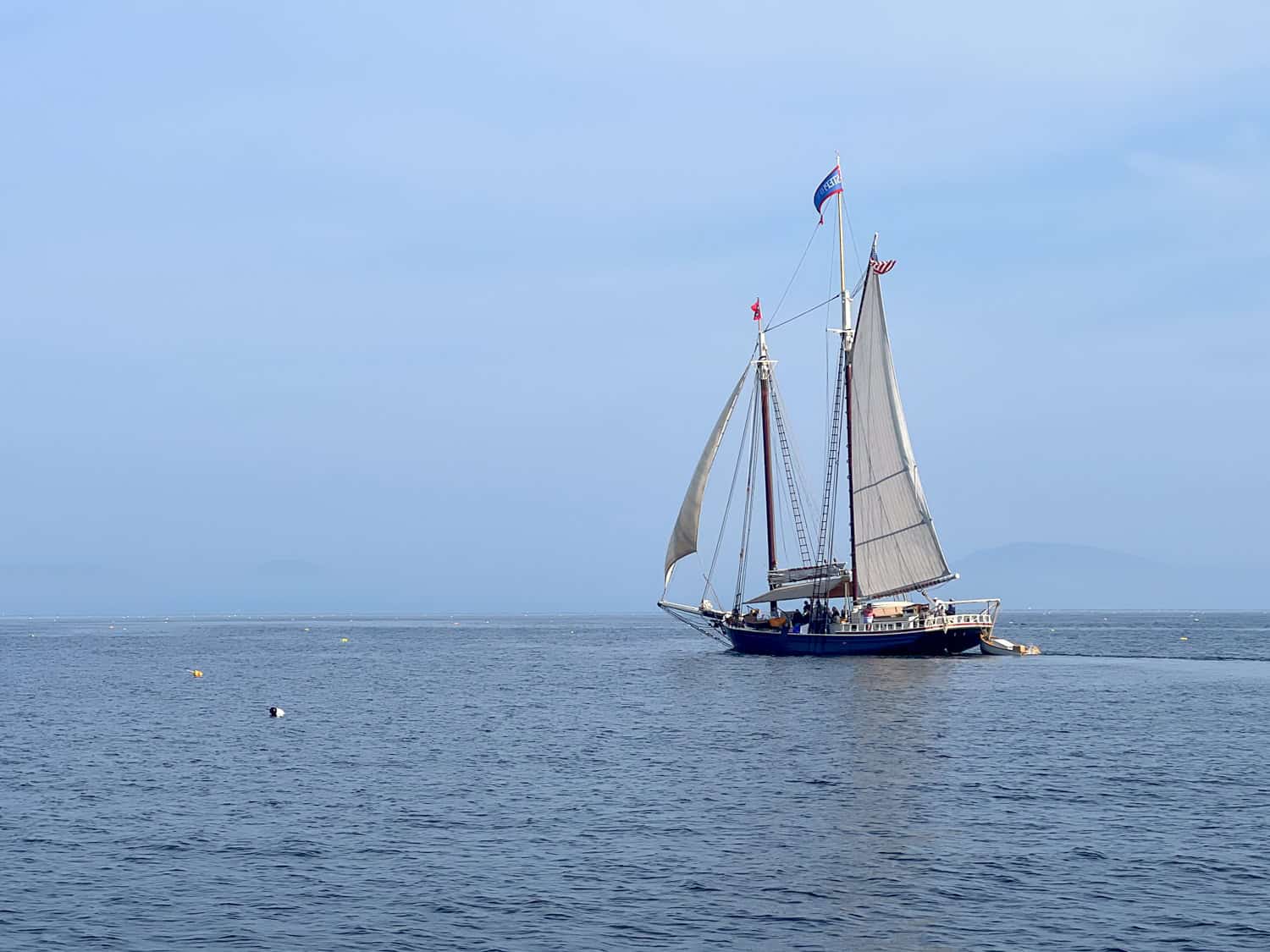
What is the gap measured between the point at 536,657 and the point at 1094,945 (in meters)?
111

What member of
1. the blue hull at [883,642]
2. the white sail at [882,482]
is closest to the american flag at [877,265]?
the white sail at [882,482]

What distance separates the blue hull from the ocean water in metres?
23.0

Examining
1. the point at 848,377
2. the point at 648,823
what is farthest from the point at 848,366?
the point at 648,823

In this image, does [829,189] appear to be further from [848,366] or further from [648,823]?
[648,823]

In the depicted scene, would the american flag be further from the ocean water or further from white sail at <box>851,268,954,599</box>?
the ocean water

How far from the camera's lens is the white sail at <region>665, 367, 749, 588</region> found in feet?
374

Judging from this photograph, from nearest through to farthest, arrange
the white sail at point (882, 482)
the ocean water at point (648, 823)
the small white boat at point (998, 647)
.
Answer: the ocean water at point (648, 823) < the white sail at point (882, 482) < the small white boat at point (998, 647)

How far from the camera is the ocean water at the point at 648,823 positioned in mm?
27422

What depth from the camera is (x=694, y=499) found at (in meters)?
115

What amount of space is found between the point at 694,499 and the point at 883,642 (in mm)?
22225

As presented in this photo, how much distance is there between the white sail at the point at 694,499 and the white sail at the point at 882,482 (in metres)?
12.4

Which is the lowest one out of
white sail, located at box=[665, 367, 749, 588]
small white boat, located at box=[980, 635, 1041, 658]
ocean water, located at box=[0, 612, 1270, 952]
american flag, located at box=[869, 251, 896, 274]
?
ocean water, located at box=[0, 612, 1270, 952]

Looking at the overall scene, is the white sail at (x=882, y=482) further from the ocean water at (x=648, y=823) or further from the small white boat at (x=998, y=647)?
the ocean water at (x=648, y=823)

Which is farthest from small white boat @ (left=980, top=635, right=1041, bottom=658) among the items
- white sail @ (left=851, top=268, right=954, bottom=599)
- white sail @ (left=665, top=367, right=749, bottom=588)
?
white sail @ (left=665, top=367, right=749, bottom=588)
